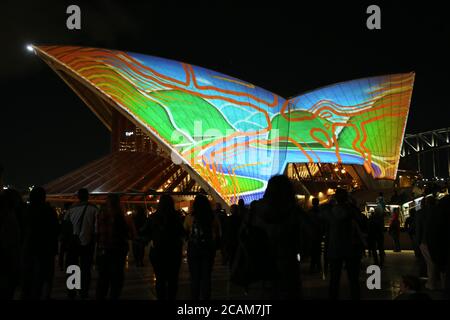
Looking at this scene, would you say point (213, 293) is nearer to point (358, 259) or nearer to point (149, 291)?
point (149, 291)

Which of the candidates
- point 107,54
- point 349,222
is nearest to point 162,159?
point 107,54

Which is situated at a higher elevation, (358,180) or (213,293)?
(358,180)

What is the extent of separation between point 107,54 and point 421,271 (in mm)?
23844

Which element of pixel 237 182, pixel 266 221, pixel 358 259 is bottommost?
pixel 358 259

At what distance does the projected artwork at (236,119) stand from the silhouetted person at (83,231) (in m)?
19.8

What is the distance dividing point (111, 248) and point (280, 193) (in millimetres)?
3500

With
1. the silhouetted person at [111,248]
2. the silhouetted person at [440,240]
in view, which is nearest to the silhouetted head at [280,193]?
the silhouetted person at [440,240]

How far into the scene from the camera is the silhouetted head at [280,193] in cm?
485

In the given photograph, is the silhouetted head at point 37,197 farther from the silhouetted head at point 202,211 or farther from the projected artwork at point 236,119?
the projected artwork at point 236,119

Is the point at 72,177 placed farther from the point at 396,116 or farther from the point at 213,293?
the point at 213,293

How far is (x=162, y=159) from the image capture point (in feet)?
117

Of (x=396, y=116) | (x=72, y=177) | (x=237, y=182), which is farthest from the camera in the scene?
(x=396, y=116)
